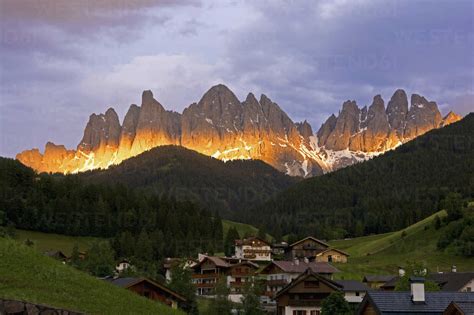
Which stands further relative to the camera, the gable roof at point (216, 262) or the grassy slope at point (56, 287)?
the gable roof at point (216, 262)

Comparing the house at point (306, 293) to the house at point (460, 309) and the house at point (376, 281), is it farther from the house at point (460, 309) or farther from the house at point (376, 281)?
the house at point (460, 309)

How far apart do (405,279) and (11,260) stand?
145ft

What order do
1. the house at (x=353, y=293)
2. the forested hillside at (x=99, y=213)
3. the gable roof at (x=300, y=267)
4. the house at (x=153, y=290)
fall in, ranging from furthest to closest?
the forested hillside at (x=99, y=213) → the gable roof at (x=300, y=267) → the house at (x=353, y=293) → the house at (x=153, y=290)

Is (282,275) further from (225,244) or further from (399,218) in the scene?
(399,218)

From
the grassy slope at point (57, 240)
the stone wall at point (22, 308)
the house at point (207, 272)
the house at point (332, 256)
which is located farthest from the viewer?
the grassy slope at point (57, 240)

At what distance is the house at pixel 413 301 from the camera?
3350 centimetres

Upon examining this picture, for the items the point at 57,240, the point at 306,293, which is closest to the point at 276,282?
the point at 306,293

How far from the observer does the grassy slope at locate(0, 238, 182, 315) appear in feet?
71.4

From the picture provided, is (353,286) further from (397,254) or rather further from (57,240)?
(57,240)

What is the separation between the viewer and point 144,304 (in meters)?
26.4

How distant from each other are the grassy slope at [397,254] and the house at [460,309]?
2666 inches

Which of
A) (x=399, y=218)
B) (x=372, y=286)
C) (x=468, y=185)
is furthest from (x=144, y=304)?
(x=468, y=185)

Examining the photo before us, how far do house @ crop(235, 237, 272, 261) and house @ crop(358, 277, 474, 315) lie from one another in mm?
102269

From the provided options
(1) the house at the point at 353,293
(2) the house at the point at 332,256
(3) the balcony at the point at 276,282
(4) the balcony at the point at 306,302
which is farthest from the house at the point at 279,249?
(4) the balcony at the point at 306,302
